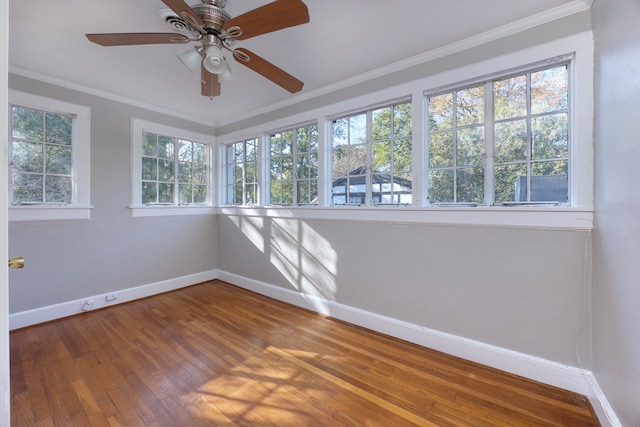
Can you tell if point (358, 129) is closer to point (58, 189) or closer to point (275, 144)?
point (275, 144)

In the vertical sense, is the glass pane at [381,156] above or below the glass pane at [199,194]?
above

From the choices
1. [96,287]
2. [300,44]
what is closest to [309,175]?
[300,44]

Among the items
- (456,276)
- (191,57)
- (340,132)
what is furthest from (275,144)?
(456,276)

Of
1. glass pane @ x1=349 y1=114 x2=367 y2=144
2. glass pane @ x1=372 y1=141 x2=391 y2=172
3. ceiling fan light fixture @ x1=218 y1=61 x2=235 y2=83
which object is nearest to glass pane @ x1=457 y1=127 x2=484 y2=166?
glass pane @ x1=372 y1=141 x2=391 y2=172

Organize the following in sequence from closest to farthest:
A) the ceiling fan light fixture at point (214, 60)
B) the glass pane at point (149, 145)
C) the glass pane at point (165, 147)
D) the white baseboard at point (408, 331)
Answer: the ceiling fan light fixture at point (214, 60)
the white baseboard at point (408, 331)
the glass pane at point (149, 145)
the glass pane at point (165, 147)

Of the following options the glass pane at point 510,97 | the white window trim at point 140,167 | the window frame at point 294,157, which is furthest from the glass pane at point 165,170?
the glass pane at point 510,97

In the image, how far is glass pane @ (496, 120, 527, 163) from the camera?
6.31ft

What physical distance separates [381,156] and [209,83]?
160cm

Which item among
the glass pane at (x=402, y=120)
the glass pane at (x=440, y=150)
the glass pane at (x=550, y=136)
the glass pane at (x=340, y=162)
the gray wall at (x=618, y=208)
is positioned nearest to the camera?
the gray wall at (x=618, y=208)

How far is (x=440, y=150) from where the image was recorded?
2260mm

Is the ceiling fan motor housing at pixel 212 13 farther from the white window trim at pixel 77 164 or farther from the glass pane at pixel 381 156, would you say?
the white window trim at pixel 77 164

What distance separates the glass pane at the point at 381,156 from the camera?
2.56 m

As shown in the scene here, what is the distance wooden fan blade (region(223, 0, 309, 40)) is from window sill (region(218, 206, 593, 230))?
163 cm

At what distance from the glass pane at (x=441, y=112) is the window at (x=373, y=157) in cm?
19
